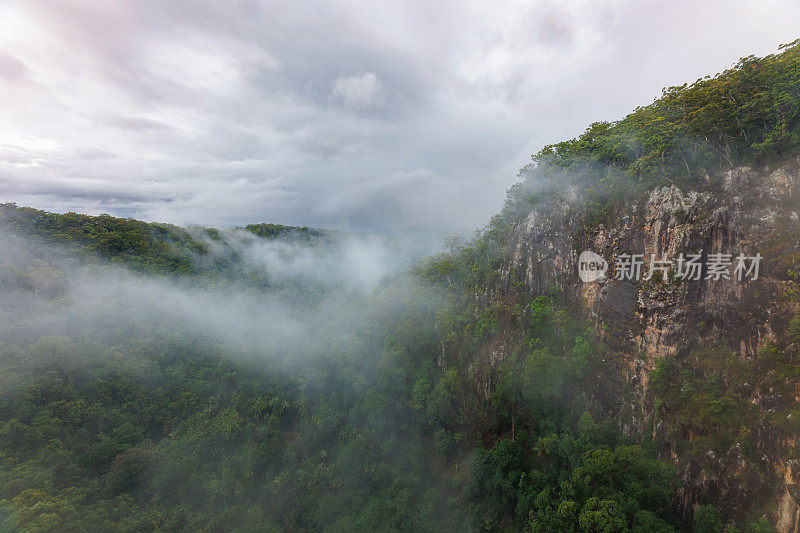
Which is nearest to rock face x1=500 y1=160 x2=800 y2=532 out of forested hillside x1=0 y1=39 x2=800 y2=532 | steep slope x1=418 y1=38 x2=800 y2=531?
steep slope x1=418 y1=38 x2=800 y2=531

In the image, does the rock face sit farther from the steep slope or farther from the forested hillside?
the forested hillside

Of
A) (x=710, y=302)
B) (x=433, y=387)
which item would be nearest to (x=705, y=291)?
(x=710, y=302)

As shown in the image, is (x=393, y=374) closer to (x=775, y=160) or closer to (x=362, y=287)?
(x=775, y=160)

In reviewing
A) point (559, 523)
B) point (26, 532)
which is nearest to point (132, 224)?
point (26, 532)

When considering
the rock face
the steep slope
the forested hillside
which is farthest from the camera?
the forested hillside

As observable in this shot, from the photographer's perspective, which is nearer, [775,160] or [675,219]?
[775,160]

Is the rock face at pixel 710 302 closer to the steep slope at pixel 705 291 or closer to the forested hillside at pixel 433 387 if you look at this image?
the steep slope at pixel 705 291
